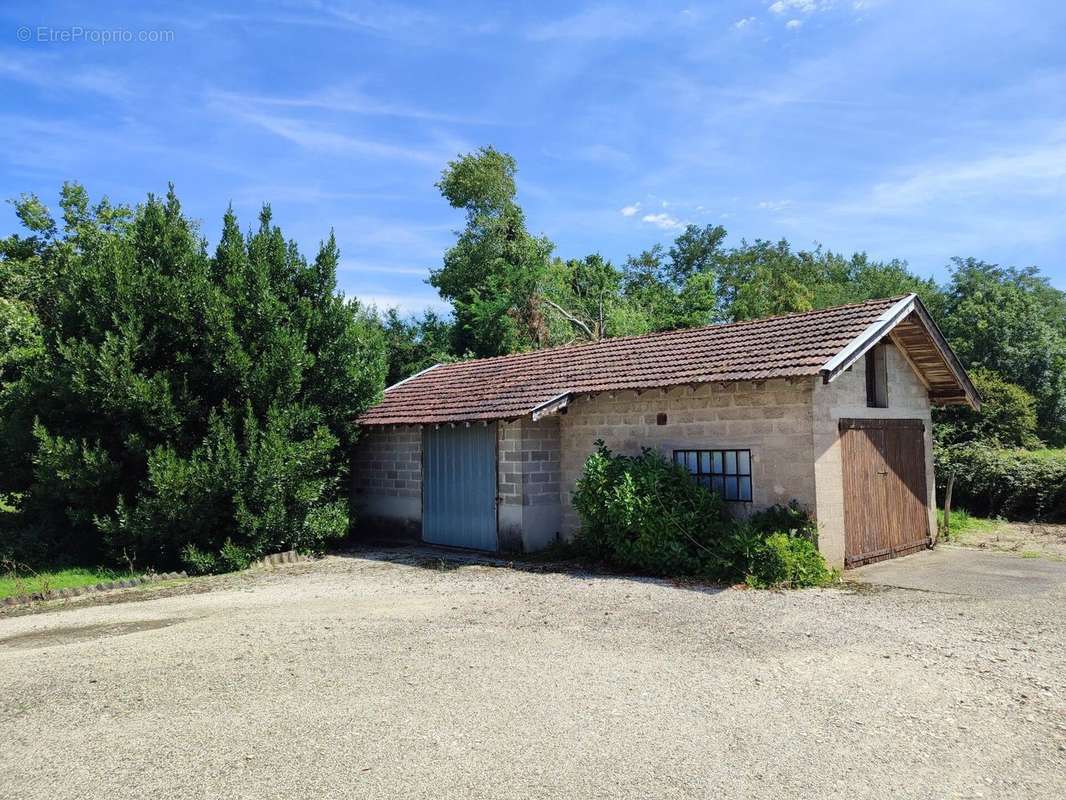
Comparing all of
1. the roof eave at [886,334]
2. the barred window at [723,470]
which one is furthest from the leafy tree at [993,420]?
the barred window at [723,470]

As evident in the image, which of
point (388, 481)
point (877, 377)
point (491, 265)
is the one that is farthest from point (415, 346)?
point (877, 377)

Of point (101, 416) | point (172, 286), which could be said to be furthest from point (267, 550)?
point (172, 286)

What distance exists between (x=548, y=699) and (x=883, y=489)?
28.2 feet

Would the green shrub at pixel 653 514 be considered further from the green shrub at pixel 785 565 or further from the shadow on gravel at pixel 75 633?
the shadow on gravel at pixel 75 633

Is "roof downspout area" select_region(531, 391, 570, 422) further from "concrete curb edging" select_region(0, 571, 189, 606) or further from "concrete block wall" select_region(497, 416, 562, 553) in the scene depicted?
"concrete curb edging" select_region(0, 571, 189, 606)

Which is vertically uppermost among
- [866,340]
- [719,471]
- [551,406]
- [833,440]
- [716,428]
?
[866,340]

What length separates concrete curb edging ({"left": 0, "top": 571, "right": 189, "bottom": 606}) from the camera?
1014 cm

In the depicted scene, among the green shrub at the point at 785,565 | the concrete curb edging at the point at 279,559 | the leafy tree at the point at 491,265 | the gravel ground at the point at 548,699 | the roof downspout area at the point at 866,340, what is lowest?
the concrete curb edging at the point at 279,559

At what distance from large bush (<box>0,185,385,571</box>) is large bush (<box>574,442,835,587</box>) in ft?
16.8

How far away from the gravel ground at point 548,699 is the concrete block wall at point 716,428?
6.44ft

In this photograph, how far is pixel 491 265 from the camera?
31703 mm

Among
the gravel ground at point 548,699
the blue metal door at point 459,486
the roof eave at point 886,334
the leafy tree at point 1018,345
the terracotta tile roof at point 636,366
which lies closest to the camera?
the gravel ground at point 548,699

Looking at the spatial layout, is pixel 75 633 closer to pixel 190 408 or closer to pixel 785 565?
pixel 190 408

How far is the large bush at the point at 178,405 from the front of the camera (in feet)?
39.2
